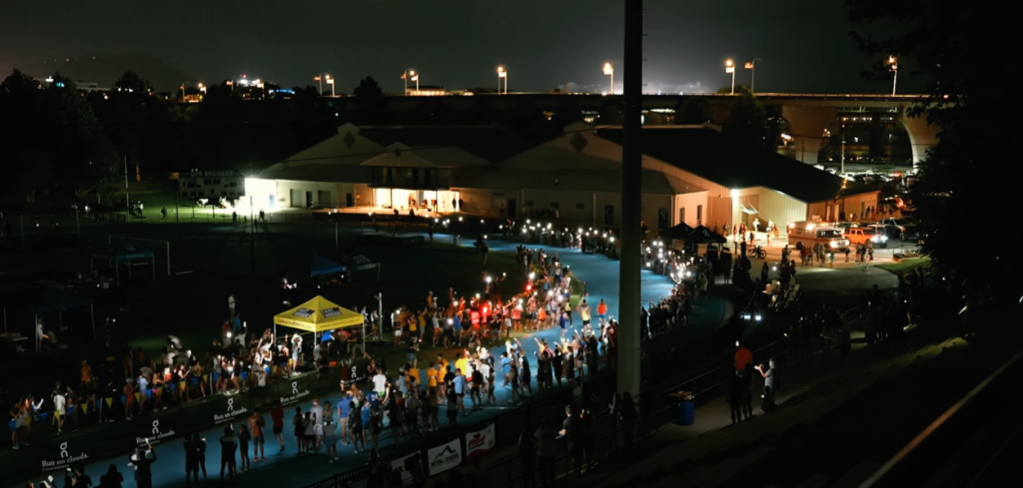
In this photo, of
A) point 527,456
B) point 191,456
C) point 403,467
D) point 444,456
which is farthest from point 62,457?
point 527,456

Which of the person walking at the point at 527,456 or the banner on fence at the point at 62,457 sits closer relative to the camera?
the person walking at the point at 527,456

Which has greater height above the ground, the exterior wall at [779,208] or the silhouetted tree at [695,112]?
the silhouetted tree at [695,112]

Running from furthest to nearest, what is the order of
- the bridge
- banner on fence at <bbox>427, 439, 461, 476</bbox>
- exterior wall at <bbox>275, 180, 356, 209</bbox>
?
1. the bridge
2. exterior wall at <bbox>275, 180, 356, 209</bbox>
3. banner on fence at <bbox>427, 439, 461, 476</bbox>

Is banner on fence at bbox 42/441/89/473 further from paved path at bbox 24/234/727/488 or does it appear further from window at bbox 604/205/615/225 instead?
window at bbox 604/205/615/225

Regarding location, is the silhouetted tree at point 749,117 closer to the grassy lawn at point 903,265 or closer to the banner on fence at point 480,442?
the grassy lawn at point 903,265

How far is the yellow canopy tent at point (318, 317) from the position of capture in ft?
70.4

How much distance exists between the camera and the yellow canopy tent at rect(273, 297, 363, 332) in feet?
70.4

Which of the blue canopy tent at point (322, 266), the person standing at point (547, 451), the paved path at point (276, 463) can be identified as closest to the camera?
the person standing at point (547, 451)

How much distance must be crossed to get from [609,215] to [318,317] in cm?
3388

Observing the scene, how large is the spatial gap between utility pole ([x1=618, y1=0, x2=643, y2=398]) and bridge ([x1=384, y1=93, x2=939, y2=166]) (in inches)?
3547

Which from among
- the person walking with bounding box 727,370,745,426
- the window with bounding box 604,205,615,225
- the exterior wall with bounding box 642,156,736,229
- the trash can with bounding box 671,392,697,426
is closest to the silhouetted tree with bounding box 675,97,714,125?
the window with bounding box 604,205,615,225

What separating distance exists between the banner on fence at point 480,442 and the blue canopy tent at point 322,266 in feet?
51.4

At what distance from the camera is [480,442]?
1452cm

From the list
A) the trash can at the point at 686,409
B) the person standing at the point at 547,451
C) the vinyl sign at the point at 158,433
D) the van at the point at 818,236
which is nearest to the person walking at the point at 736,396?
the trash can at the point at 686,409
